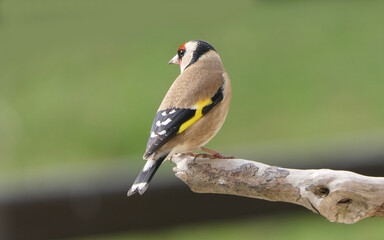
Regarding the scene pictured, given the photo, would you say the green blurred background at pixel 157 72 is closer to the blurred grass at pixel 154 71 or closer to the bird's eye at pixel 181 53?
the blurred grass at pixel 154 71

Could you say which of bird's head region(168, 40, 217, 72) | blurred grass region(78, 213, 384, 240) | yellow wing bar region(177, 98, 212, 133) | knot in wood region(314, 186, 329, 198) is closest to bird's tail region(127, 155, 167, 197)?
yellow wing bar region(177, 98, 212, 133)

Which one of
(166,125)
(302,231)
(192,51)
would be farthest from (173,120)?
(302,231)

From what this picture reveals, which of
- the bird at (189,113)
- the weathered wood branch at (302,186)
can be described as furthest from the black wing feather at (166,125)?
the weathered wood branch at (302,186)

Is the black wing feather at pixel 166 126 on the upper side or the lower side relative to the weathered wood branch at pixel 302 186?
upper

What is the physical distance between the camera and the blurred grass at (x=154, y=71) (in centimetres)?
808

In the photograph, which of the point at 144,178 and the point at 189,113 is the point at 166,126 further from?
the point at 144,178

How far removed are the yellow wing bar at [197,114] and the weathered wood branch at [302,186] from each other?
0.22m

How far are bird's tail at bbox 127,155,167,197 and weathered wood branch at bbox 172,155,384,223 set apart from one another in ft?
0.74

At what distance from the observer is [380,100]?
28.0ft

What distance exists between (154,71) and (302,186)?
623cm

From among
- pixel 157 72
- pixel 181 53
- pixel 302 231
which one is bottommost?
pixel 302 231

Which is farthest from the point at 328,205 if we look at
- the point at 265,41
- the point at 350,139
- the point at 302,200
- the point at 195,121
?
the point at 265,41

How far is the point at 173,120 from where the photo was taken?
2.92 metres

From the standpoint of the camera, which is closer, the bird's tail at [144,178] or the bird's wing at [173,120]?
the bird's tail at [144,178]
